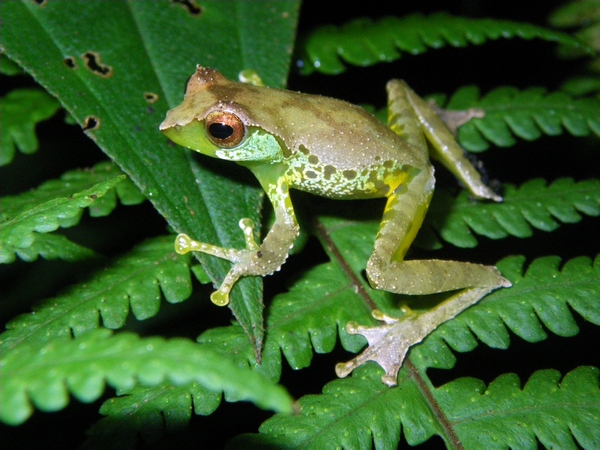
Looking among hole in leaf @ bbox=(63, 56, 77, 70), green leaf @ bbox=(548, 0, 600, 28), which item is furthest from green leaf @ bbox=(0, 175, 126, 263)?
green leaf @ bbox=(548, 0, 600, 28)

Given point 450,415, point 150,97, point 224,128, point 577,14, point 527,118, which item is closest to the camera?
point 450,415

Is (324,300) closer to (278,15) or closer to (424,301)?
(424,301)

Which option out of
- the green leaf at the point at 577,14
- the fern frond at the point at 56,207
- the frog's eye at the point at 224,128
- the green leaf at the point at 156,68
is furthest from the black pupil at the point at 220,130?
the green leaf at the point at 577,14

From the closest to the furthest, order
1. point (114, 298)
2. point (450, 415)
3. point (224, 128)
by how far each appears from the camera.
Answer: point (450, 415) → point (114, 298) → point (224, 128)

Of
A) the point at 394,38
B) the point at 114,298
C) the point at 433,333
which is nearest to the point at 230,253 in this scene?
the point at 114,298

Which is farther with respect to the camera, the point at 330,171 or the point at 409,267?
the point at 330,171

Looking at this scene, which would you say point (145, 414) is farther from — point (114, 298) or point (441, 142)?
point (441, 142)

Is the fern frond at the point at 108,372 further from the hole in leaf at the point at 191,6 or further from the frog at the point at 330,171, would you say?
the hole in leaf at the point at 191,6
